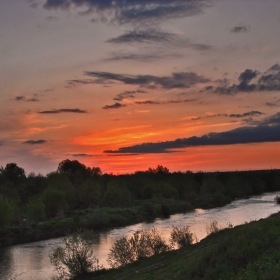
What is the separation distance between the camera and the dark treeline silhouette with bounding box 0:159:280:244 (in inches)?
2943

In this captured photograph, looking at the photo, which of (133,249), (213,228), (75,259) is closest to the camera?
(75,259)

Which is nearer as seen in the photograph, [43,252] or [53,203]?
[43,252]

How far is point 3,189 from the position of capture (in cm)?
9862

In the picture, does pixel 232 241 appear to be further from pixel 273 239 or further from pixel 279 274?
pixel 279 274

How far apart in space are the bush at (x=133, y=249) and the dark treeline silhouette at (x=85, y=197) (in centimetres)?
3100

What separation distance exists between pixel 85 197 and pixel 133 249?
2725 inches

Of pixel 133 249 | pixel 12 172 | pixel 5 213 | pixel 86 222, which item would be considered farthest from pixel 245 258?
pixel 12 172

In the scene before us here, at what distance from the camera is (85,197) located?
354 feet

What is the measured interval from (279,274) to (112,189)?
9152 cm

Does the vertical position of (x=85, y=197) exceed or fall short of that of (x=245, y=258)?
it exceeds it

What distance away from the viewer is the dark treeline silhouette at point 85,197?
7475 cm

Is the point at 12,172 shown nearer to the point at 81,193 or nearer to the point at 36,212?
the point at 81,193

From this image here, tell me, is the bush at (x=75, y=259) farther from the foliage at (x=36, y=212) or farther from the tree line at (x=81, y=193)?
the foliage at (x=36, y=212)

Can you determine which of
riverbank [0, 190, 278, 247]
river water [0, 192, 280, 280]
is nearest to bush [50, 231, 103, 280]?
river water [0, 192, 280, 280]
